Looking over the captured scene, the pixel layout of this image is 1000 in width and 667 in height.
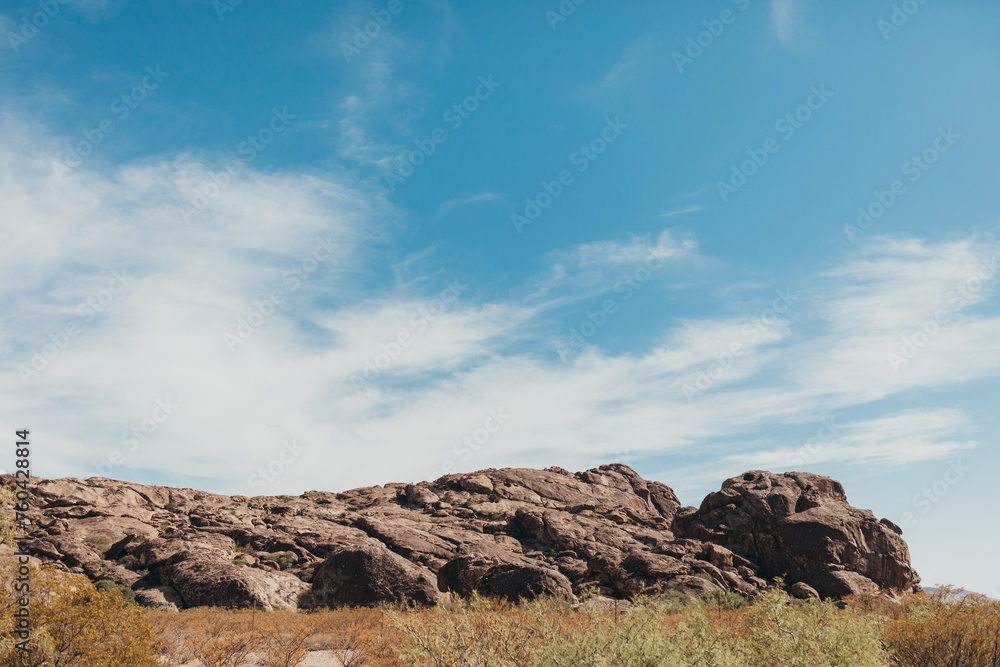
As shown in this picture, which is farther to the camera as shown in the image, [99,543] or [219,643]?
[99,543]

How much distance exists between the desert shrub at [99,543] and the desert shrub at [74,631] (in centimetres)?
3310

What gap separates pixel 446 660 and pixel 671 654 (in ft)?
11.9

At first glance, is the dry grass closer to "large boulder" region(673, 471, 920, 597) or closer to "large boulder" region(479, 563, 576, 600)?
"large boulder" region(479, 563, 576, 600)

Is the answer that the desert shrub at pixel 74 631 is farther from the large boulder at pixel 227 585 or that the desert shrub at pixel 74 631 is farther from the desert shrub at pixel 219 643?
the large boulder at pixel 227 585

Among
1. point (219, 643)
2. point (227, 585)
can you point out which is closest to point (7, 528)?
point (219, 643)

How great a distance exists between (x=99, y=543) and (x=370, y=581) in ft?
68.4

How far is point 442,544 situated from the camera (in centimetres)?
4222

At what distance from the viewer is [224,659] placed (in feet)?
43.4

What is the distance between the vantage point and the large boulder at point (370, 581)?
91.6 ft

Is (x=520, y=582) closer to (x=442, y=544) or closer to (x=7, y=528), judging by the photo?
(x=7, y=528)

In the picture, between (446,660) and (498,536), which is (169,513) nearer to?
(498,536)

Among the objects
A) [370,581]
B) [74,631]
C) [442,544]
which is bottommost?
[370,581]

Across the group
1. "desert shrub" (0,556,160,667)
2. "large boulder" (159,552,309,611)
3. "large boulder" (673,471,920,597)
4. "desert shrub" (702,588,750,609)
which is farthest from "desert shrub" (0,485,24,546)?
"large boulder" (673,471,920,597)

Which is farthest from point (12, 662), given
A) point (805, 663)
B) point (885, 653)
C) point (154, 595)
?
point (154, 595)
